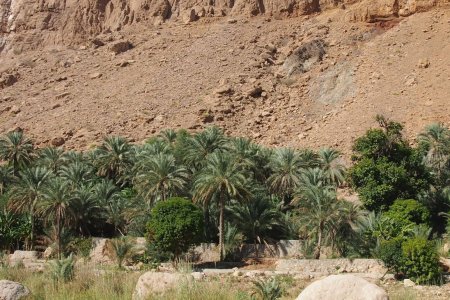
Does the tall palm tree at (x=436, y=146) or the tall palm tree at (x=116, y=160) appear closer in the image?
the tall palm tree at (x=436, y=146)

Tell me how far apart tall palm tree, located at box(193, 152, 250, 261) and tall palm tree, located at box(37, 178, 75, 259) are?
284 inches

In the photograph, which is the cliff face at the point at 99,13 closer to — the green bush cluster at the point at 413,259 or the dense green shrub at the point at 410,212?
the dense green shrub at the point at 410,212

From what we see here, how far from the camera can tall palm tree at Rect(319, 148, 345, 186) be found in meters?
A: 38.2

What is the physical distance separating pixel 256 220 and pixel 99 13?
54860 mm

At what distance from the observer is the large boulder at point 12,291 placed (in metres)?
10.2

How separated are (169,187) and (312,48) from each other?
109ft

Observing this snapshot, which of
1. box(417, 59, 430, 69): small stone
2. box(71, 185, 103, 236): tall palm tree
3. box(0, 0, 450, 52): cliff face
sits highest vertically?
box(0, 0, 450, 52): cliff face

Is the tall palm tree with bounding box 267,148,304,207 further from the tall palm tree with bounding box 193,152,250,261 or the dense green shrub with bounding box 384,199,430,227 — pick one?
the dense green shrub with bounding box 384,199,430,227

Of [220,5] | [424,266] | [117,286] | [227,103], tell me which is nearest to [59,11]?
[220,5]

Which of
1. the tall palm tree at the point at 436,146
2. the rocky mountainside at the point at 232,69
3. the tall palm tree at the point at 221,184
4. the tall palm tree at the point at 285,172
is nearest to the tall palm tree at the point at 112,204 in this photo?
the tall palm tree at the point at 221,184

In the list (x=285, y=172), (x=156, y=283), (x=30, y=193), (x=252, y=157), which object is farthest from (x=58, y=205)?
(x=156, y=283)

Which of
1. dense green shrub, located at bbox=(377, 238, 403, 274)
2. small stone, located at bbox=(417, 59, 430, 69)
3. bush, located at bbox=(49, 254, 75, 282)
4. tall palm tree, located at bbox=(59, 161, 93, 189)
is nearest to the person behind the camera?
bush, located at bbox=(49, 254, 75, 282)

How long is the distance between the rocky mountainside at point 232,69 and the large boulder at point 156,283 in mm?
36580

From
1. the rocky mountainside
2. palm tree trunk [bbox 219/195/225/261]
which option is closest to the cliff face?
the rocky mountainside
